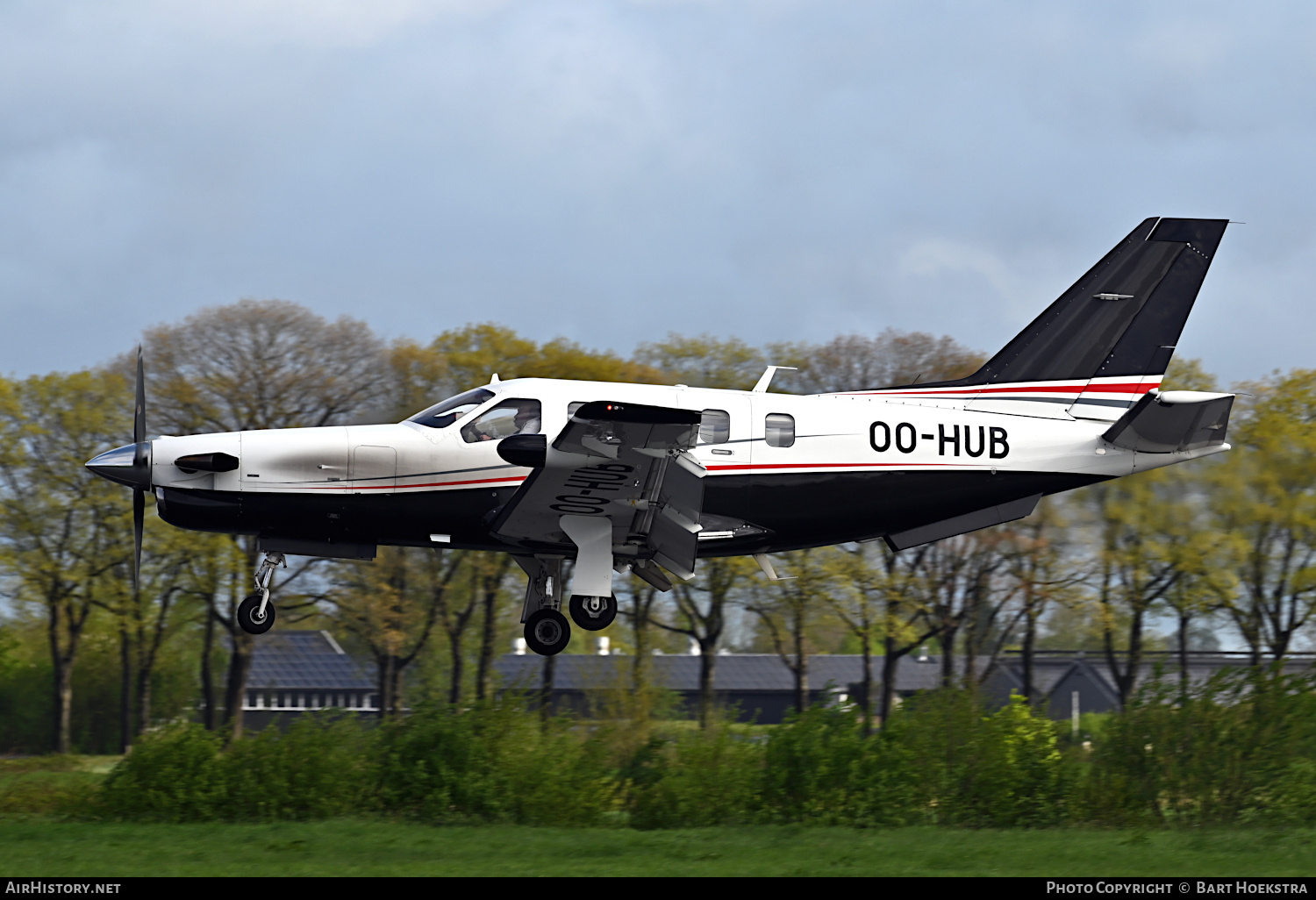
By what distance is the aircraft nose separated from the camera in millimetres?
16203

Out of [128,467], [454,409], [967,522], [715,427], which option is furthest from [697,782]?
[128,467]

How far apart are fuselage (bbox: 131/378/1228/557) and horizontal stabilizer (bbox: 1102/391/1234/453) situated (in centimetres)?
20

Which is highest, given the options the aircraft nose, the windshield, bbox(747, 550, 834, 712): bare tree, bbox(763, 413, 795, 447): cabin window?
the windshield

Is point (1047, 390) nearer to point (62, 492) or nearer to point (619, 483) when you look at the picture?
point (619, 483)

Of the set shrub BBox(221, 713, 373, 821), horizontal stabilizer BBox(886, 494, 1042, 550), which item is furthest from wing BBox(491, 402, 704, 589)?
shrub BBox(221, 713, 373, 821)

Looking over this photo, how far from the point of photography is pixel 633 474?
15.8 meters

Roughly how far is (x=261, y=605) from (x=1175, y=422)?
12508 mm

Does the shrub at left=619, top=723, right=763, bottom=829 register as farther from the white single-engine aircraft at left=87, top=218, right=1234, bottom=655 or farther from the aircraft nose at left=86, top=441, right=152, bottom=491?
the aircraft nose at left=86, top=441, right=152, bottom=491

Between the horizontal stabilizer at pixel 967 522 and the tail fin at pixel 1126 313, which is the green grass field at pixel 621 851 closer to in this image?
the horizontal stabilizer at pixel 967 522

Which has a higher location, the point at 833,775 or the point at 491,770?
the point at 491,770

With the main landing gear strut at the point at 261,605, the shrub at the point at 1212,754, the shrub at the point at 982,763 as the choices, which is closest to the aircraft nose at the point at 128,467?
the main landing gear strut at the point at 261,605

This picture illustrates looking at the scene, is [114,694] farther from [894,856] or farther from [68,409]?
[894,856]

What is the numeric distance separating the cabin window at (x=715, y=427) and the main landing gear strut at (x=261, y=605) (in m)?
5.80

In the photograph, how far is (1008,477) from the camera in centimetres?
1820
